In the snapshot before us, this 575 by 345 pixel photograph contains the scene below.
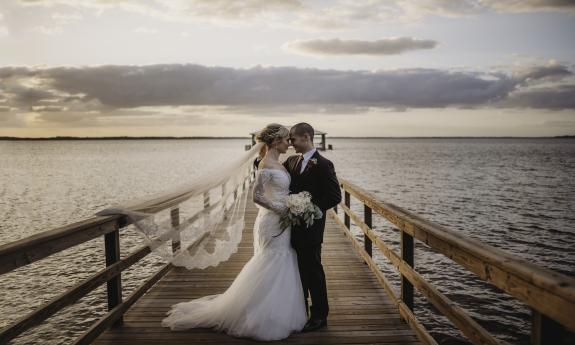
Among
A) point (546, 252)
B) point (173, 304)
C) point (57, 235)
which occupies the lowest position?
point (546, 252)

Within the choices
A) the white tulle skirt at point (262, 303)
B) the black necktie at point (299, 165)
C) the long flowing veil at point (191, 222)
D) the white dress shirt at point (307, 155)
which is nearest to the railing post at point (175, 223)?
the long flowing veil at point (191, 222)

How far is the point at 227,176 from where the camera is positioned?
209 inches

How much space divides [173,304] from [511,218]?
57.8ft

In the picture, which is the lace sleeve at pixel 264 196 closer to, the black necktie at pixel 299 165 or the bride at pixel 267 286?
the bride at pixel 267 286

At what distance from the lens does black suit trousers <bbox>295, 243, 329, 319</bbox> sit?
13.3 ft

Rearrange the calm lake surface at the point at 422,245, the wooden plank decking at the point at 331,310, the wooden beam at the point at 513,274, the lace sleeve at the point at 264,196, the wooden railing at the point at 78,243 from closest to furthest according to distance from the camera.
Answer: the wooden beam at the point at 513,274 → the wooden railing at the point at 78,243 → the wooden plank decking at the point at 331,310 → the lace sleeve at the point at 264,196 → the calm lake surface at the point at 422,245

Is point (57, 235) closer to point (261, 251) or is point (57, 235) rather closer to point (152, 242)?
point (152, 242)

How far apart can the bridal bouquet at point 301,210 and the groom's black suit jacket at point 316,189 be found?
103mm

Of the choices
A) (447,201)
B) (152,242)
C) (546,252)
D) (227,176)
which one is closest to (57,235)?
(152,242)

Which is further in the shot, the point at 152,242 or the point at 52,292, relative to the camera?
the point at 52,292

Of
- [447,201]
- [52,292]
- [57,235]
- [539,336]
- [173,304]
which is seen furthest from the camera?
[447,201]

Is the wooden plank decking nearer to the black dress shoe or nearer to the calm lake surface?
the black dress shoe

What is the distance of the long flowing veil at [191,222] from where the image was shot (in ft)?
12.8

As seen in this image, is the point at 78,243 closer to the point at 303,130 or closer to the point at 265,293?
the point at 265,293
